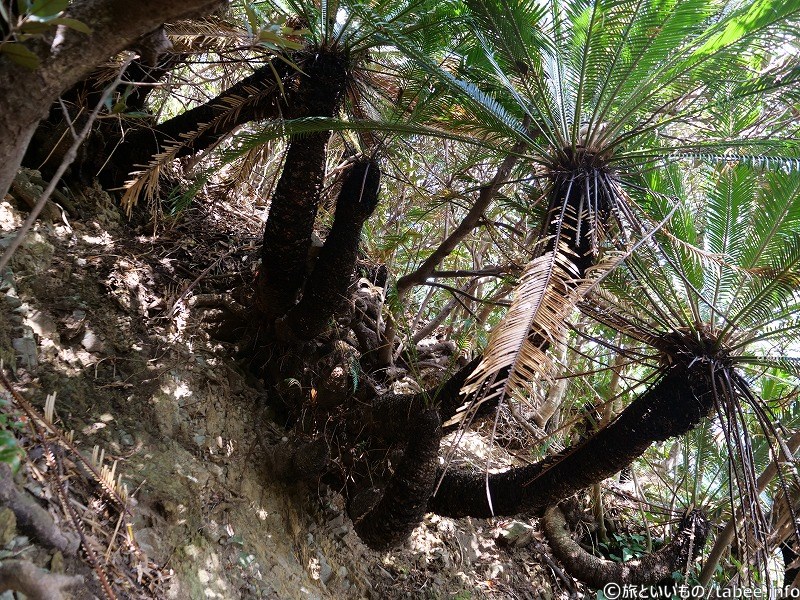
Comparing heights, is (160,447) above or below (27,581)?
above

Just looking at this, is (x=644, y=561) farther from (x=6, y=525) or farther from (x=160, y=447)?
(x=6, y=525)

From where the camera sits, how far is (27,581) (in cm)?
132

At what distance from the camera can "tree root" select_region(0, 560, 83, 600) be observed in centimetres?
131

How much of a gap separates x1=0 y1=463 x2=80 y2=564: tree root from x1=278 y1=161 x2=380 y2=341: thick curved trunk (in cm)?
165

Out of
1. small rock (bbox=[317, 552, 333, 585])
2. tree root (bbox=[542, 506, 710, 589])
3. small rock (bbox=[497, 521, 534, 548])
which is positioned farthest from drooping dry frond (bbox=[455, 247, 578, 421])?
small rock (bbox=[497, 521, 534, 548])

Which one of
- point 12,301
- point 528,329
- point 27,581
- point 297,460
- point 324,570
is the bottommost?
point 27,581

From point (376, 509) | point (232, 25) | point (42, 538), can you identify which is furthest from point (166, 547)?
point (232, 25)

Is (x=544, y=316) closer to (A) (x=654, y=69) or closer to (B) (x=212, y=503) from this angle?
(A) (x=654, y=69)

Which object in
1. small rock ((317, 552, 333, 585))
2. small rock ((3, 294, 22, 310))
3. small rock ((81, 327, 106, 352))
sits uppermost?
small rock ((81, 327, 106, 352))

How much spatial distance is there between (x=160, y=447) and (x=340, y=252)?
1294mm

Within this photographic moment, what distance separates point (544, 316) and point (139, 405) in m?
1.98

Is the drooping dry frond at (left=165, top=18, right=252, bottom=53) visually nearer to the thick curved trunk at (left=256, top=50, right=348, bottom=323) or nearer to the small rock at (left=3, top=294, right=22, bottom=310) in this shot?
the thick curved trunk at (left=256, top=50, right=348, bottom=323)

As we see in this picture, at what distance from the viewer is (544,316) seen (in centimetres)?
183

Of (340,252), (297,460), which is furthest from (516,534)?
(340,252)
